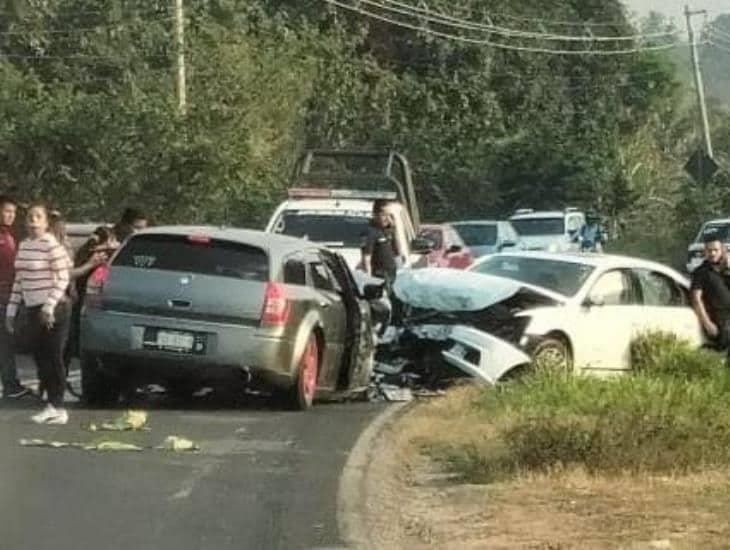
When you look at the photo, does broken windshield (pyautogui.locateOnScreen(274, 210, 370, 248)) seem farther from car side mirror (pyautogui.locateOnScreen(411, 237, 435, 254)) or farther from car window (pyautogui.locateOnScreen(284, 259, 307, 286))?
car window (pyautogui.locateOnScreen(284, 259, 307, 286))

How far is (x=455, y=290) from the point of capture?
17.8 metres

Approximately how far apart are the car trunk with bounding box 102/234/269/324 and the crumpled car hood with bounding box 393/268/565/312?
235 centimetres

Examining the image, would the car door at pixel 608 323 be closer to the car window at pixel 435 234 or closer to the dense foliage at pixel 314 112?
the car window at pixel 435 234

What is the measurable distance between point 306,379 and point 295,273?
0.90m

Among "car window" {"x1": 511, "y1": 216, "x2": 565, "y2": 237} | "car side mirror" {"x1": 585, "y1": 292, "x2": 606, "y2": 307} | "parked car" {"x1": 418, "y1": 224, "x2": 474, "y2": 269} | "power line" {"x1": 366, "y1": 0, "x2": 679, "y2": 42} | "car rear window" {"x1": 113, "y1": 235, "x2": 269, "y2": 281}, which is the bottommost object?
"car window" {"x1": 511, "y1": 216, "x2": 565, "y2": 237}

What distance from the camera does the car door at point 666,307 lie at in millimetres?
19250

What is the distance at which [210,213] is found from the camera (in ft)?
116

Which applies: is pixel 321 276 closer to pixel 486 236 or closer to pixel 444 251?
pixel 444 251

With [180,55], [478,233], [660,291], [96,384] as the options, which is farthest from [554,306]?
[478,233]

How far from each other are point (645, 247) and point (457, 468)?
42.2m

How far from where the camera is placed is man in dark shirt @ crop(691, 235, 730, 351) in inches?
742

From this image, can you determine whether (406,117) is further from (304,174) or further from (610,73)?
(304,174)

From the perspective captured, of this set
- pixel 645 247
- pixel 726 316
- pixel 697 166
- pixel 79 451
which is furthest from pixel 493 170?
pixel 79 451

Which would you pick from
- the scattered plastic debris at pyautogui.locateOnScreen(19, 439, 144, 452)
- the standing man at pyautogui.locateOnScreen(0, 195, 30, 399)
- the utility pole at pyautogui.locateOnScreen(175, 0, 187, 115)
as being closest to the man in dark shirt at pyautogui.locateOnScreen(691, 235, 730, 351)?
the standing man at pyautogui.locateOnScreen(0, 195, 30, 399)
